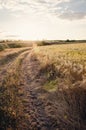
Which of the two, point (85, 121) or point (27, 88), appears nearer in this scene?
point (85, 121)

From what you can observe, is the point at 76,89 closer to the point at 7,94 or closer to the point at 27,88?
the point at 7,94

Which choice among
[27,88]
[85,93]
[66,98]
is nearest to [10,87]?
[27,88]

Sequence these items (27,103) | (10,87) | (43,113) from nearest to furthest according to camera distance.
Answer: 1. (43,113)
2. (27,103)
3. (10,87)

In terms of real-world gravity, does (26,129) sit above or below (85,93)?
below

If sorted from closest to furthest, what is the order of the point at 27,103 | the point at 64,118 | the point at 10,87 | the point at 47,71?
1. the point at 64,118
2. the point at 27,103
3. the point at 10,87
4. the point at 47,71

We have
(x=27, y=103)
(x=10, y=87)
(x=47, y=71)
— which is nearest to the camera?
(x=27, y=103)

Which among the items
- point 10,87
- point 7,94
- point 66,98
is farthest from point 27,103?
point 66,98

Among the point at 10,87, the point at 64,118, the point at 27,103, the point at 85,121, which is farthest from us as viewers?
the point at 10,87

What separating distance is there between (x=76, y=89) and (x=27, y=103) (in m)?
3.09

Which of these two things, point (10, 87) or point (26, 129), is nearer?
point (26, 129)

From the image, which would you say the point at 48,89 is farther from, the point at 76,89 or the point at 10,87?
the point at 76,89

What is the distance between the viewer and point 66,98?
732 cm

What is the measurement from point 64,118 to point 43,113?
1532mm

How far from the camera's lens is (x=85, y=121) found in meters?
6.53
